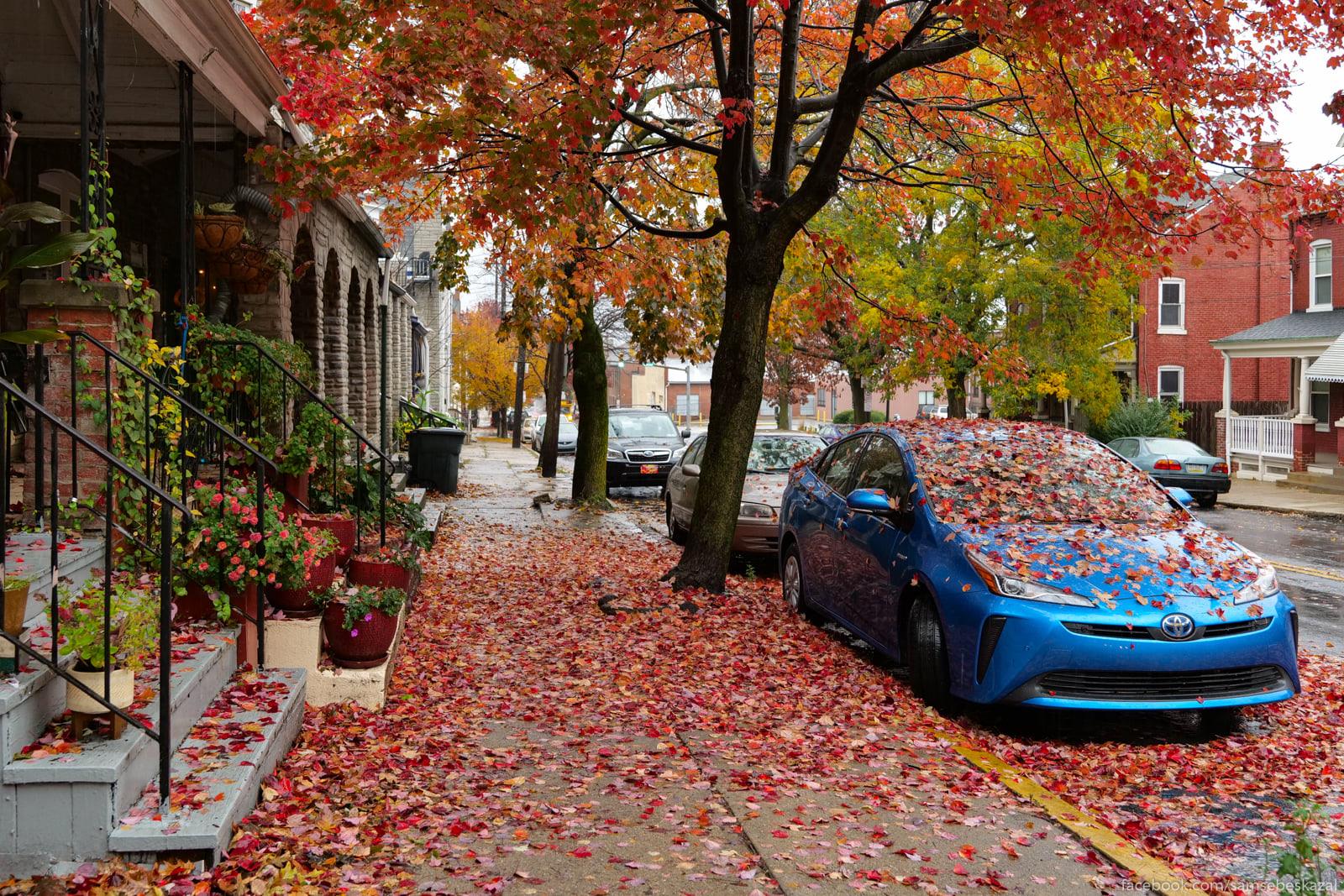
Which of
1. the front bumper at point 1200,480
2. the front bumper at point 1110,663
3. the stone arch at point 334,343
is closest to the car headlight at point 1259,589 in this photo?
the front bumper at point 1110,663

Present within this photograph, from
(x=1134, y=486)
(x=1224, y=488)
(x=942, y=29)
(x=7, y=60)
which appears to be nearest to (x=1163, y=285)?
(x=1224, y=488)

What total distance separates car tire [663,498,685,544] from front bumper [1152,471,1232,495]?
39.1ft

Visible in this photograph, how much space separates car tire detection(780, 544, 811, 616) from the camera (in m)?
8.99

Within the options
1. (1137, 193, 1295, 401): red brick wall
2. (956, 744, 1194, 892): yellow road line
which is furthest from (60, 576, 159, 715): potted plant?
(1137, 193, 1295, 401): red brick wall

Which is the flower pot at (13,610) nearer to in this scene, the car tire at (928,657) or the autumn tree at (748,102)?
the car tire at (928,657)

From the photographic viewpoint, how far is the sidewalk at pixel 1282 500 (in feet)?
71.1

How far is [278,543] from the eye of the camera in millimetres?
5656

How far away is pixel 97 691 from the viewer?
404 centimetres

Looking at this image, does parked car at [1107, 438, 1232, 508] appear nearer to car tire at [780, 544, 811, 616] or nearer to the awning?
the awning

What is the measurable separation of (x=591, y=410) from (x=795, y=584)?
9734mm

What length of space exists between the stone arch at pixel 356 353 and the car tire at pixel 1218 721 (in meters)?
15.3

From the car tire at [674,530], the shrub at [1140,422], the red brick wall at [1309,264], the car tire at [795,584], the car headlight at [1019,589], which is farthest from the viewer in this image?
the shrub at [1140,422]

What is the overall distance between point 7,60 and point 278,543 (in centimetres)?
551

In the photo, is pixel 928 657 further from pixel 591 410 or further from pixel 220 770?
pixel 591 410
